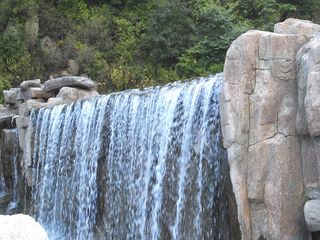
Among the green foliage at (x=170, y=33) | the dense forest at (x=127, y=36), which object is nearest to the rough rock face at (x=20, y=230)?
the dense forest at (x=127, y=36)

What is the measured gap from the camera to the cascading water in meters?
8.09

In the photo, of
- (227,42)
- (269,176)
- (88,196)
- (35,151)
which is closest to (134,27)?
(227,42)

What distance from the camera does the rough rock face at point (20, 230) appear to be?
2.46 metres

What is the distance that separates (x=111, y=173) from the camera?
10.3 meters

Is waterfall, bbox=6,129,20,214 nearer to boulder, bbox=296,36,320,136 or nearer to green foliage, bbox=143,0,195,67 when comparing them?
green foliage, bbox=143,0,195,67

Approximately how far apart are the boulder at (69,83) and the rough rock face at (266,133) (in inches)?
303

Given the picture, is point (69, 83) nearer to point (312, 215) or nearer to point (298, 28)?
point (298, 28)

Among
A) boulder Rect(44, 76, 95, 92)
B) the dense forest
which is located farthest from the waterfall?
the dense forest

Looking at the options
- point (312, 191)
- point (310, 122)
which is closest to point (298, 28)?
point (310, 122)

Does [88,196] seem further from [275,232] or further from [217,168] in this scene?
[275,232]

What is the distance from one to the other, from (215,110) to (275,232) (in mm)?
2325

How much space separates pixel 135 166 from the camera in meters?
9.77

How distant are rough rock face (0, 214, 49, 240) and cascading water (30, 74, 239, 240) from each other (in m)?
5.20

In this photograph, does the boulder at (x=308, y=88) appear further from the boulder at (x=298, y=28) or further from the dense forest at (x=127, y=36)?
the dense forest at (x=127, y=36)
